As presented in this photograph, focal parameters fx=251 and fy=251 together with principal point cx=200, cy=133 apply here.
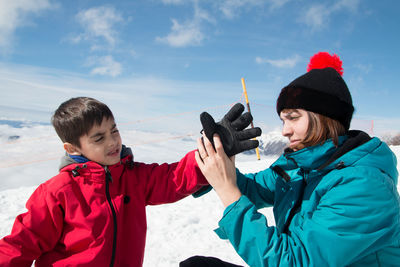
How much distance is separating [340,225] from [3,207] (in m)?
5.09

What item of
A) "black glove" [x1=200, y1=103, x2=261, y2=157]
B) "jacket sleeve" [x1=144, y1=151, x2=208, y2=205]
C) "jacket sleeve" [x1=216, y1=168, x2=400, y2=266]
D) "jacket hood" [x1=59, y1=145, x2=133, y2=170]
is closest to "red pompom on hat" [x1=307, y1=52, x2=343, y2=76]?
"black glove" [x1=200, y1=103, x2=261, y2=157]

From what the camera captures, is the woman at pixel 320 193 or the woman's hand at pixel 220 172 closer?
the woman at pixel 320 193

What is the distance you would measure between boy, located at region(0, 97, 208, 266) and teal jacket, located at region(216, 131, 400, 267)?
1.79 ft

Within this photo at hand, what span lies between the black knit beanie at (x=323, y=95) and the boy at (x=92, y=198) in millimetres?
712

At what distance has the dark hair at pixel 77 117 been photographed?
1.55 meters

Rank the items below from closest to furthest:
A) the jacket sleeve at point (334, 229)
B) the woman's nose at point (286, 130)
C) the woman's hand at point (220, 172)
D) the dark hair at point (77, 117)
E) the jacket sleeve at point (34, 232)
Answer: the jacket sleeve at point (334, 229) < the woman's hand at point (220, 172) < the jacket sleeve at point (34, 232) < the woman's nose at point (286, 130) < the dark hair at point (77, 117)

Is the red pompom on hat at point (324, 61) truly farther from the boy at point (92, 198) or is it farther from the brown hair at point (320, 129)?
the boy at point (92, 198)

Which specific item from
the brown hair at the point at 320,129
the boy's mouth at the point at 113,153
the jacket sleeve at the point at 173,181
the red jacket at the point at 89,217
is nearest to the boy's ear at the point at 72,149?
the red jacket at the point at 89,217

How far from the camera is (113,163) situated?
62.9 inches

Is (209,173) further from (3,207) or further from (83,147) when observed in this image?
(3,207)

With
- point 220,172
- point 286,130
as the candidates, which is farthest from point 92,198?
point 286,130

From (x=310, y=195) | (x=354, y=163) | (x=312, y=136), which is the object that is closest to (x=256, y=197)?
(x=310, y=195)

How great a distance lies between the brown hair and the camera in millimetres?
1344

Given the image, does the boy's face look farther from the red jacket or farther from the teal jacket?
the teal jacket
